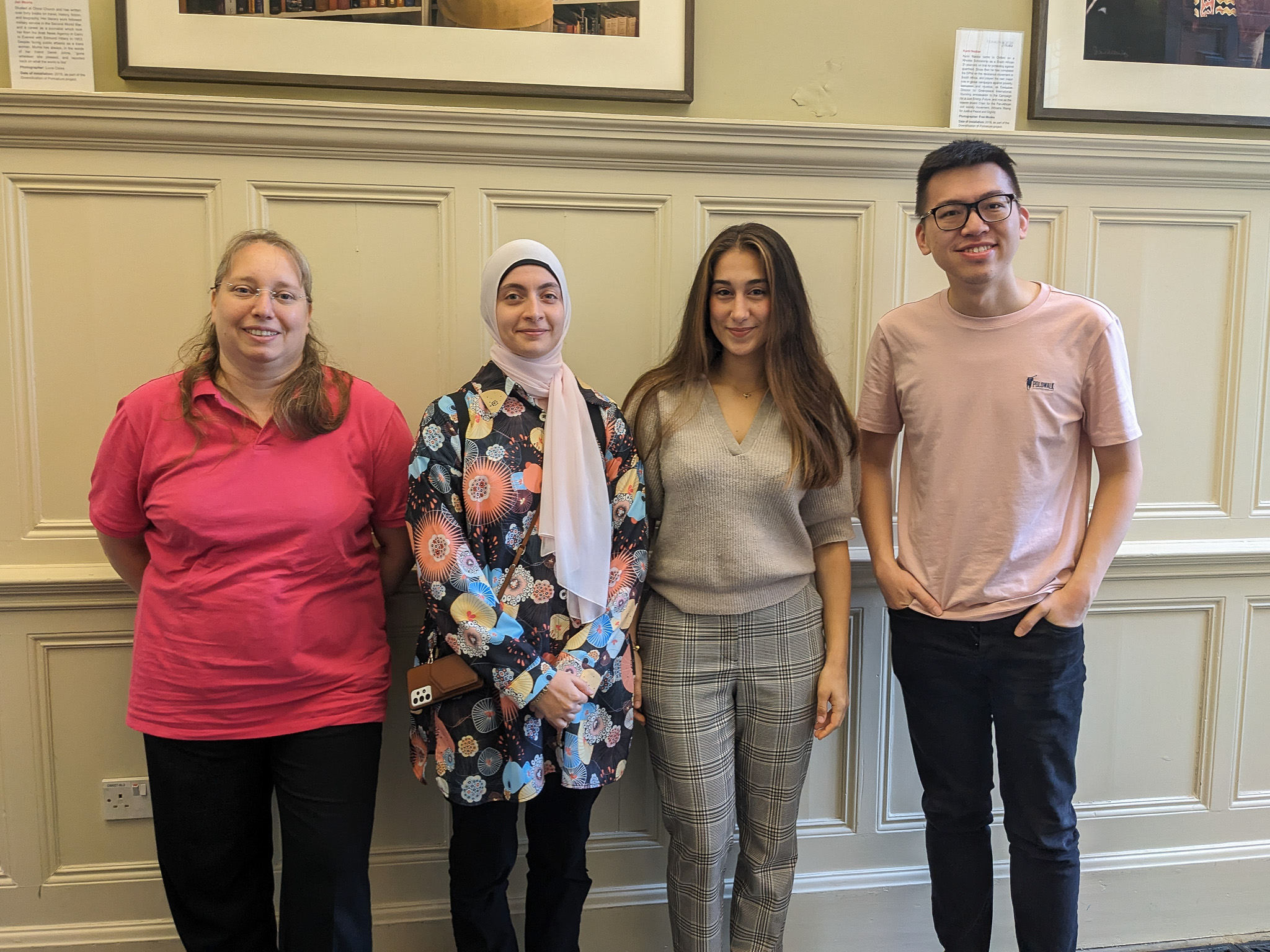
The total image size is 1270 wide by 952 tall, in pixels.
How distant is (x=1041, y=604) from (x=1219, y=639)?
95cm

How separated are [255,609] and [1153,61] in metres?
2.34

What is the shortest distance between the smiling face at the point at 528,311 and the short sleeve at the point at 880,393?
675 millimetres

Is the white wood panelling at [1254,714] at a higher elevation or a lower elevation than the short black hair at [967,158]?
lower

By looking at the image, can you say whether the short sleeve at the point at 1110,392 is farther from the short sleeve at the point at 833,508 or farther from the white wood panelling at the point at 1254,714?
the white wood panelling at the point at 1254,714

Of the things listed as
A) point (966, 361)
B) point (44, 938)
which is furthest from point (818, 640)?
point (44, 938)

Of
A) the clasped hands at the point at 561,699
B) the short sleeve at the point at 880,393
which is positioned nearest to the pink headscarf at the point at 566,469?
the clasped hands at the point at 561,699

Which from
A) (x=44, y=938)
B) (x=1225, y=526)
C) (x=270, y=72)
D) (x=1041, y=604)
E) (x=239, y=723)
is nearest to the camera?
(x=239, y=723)

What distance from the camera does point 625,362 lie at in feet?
5.94

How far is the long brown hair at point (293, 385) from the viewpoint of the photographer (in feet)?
4.48

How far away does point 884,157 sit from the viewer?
5.87 ft

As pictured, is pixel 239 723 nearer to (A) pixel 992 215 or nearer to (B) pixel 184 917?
(B) pixel 184 917

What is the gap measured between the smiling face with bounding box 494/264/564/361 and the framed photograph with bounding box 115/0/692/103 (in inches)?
22.0

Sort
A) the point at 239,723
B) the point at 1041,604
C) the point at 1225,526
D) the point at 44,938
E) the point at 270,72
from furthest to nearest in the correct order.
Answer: the point at 1225,526 < the point at 44,938 < the point at 270,72 < the point at 1041,604 < the point at 239,723

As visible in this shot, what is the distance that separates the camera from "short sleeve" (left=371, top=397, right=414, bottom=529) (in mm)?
1455
